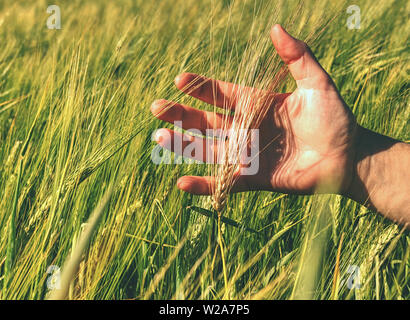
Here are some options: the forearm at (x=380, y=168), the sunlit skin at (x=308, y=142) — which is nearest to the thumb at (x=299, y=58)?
the sunlit skin at (x=308, y=142)

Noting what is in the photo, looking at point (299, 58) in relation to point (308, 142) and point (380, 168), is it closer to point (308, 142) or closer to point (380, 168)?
point (308, 142)

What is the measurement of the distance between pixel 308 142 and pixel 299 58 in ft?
0.68

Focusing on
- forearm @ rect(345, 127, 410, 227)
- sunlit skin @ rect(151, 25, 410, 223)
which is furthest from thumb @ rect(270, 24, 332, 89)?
forearm @ rect(345, 127, 410, 227)

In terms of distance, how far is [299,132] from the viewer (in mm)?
1204

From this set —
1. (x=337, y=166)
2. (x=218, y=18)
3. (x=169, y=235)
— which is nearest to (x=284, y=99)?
(x=337, y=166)

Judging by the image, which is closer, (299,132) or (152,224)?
(152,224)

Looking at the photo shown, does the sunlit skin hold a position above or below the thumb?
below

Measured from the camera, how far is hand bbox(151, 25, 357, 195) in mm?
1129

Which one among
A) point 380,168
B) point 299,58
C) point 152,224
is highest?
point 299,58

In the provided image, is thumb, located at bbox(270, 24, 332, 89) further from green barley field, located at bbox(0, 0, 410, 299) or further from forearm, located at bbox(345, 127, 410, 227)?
forearm, located at bbox(345, 127, 410, 227)

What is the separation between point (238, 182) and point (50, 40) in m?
1.46

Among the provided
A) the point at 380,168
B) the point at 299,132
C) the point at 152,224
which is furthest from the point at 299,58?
the point at 152,224
